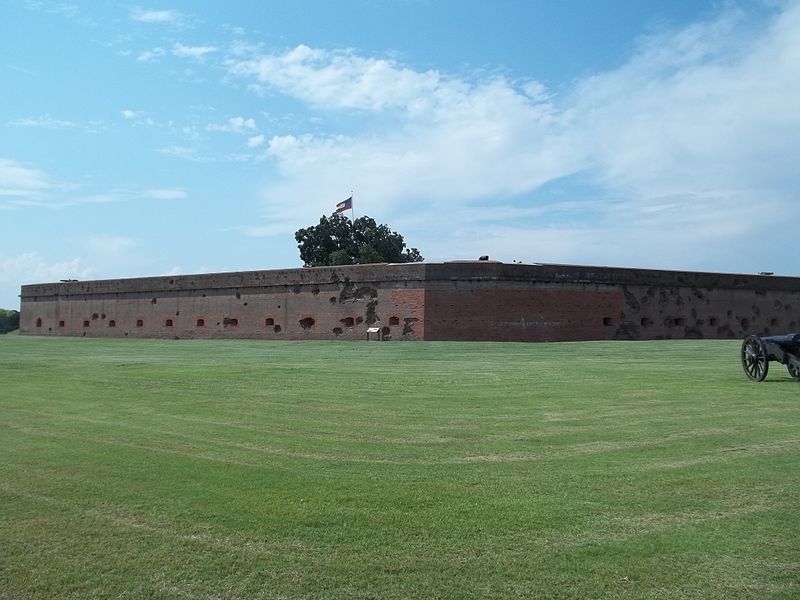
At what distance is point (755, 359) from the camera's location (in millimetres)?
12602

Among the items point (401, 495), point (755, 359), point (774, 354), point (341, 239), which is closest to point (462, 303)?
point (755, 359)

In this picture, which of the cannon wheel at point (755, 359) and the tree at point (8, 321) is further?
the tree at point (8, 321)

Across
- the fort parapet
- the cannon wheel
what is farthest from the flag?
the cannon wheel

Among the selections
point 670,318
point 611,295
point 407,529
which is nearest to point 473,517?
point 407,529

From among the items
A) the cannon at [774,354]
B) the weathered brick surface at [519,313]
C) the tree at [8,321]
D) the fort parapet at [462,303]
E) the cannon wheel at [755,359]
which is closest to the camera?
the cannon at [774,354]

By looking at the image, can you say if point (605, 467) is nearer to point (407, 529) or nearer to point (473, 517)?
point (473, 517)

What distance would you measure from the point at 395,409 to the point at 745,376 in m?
7.82

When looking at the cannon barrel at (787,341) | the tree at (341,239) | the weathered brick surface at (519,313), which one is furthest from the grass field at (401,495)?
the tree at (341,239)

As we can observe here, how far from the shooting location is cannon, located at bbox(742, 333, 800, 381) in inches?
485

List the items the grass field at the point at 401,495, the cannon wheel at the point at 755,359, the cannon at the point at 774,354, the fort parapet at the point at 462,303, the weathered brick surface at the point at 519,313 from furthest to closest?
1. the fort parapet at the point at 462,303
2. the weathered brick surface at the point at 519,313
3. the cannon wheel at the point at 755,359
4. the cannon at the point at 774,354
5. the grass field at the point at 401,495

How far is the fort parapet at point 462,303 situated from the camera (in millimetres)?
27812

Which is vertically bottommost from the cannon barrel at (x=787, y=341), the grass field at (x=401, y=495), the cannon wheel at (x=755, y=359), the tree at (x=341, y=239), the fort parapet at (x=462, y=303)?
the grass field at (x=401, y=495)

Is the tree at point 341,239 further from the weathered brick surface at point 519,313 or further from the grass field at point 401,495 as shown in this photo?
the grass field at point 401,495

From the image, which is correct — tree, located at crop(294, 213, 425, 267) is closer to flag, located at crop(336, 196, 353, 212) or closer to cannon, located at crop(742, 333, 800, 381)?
flag, located at crop(336, 196, 353, 212)
